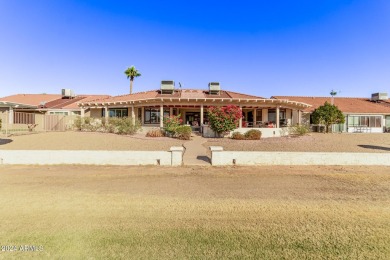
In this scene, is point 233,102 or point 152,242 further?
point 233,102

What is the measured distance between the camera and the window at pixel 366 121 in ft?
91.9

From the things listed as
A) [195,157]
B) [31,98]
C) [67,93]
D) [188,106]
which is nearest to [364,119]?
[188,106]

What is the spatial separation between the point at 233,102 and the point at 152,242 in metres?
19.6

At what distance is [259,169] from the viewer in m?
9.38

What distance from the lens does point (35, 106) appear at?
27906 millimetres

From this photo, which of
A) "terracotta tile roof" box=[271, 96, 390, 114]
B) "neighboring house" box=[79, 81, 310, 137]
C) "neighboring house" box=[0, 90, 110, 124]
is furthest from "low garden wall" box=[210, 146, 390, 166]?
"neighboring house" box=[0, 90, 110, 124]

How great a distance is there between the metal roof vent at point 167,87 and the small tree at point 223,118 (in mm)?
8568

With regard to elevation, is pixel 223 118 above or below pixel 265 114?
below

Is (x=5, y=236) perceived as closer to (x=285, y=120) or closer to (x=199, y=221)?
(x=199, y=221)

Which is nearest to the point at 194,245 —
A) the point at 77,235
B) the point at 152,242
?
the point at 152,242

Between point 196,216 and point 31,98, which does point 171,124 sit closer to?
point 196,216

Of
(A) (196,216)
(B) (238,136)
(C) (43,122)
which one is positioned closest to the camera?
(A) (196,216)

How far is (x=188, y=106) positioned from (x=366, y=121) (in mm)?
24742

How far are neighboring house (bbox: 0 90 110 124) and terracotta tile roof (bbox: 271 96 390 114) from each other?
112 ft
